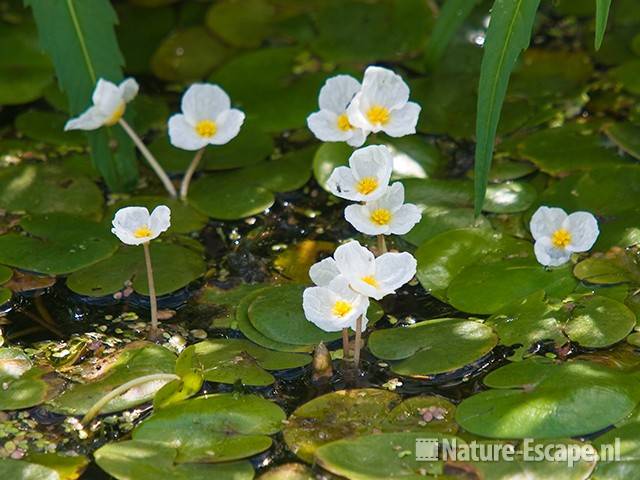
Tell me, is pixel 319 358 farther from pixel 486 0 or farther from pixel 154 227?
pixel 486 0

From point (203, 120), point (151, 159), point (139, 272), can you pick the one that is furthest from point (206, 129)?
point (139, 272)

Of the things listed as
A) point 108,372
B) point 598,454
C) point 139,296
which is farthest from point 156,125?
point 598,454

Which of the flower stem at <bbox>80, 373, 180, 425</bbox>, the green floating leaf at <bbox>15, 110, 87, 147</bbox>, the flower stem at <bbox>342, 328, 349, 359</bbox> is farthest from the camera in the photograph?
the green floating leaf at <bbox>15, 110, 87, 147</bbox>

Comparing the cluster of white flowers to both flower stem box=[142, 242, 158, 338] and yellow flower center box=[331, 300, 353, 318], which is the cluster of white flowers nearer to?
yellow flower center box=[331, 300, 353, 318]

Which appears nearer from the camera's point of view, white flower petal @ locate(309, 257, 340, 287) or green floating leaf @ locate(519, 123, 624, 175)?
white flower petal @ locate(309, 257, 340, 287)

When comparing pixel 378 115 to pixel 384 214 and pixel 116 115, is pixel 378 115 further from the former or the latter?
pixel 116 115

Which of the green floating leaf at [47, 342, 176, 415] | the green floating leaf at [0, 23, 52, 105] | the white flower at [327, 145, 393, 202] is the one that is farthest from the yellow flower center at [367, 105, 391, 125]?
the green floating leaf at [0, 23, 52, 105]

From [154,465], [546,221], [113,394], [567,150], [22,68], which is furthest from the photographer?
[22,68]

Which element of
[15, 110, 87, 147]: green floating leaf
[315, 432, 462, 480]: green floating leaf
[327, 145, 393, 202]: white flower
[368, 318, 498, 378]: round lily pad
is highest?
[327, 145, 393, 202]: white flower
